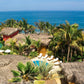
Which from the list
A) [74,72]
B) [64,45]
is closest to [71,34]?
[64,45]

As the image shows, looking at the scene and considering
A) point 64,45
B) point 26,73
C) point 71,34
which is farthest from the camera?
point 64,45

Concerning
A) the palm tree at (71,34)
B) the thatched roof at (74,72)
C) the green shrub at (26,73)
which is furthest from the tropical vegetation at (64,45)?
the green shrub at (26,73)

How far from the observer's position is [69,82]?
7.98 metres

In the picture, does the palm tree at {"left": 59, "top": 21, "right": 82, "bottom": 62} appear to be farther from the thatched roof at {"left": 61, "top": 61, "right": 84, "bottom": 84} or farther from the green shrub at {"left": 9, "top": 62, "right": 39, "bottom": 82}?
the green shrub at {"left": 9, "top": 62, "right": 39, "bottom": 82}

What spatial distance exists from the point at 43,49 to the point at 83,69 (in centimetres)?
1098

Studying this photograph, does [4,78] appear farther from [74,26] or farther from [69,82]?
[74,26]

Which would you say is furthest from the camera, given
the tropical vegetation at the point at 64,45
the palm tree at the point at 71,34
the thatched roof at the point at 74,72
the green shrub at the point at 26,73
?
the tropical vegetation at the point at 64,45

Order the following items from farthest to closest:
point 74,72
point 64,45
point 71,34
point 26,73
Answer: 1. point 64,45
2. point 71,34
3. point 74,72
4. point 26,73

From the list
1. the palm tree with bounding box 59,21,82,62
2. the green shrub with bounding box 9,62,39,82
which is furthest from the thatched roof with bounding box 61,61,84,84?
the palm tree with bounding box 59,21,82,62

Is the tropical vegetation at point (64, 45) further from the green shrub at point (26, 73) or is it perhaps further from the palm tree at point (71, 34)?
the green shrub at point (26, 73)

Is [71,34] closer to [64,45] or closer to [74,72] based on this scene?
[64,45]

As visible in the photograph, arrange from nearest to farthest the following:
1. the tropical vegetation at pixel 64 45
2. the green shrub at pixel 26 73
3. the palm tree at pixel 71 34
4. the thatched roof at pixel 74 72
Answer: the green shrub at pixel 26 73 → the thatched roof at pixel 74 72 → the palm tree at pixel 71 34 → the tropical vegetation at pixel 64 45

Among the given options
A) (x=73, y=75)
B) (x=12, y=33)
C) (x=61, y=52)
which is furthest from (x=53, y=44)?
(x=73, y=75)

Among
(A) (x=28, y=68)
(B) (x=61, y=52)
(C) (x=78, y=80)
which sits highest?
(A) (x=28, y=68)
